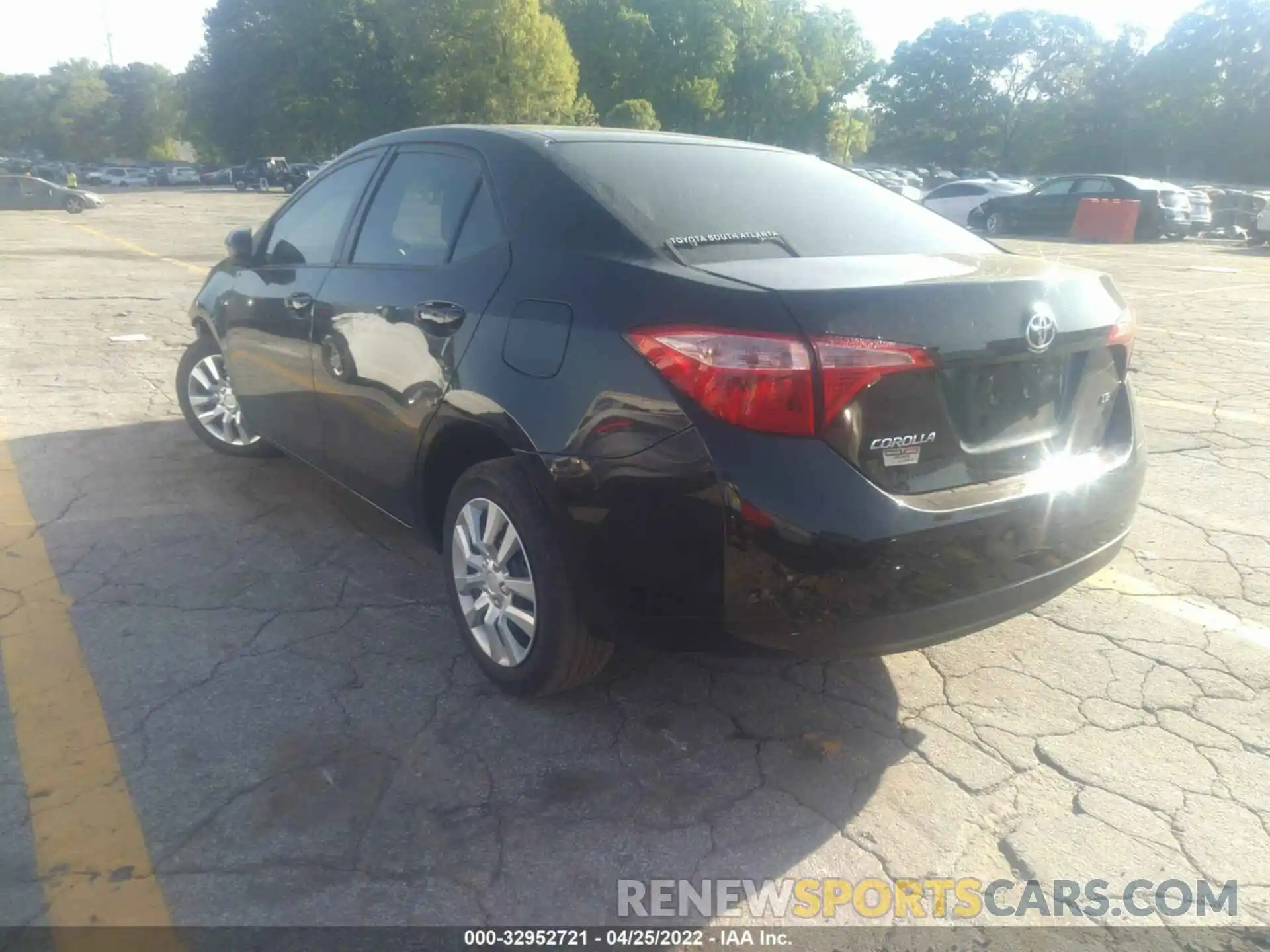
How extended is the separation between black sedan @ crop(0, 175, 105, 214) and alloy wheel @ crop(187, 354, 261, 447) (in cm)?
3144

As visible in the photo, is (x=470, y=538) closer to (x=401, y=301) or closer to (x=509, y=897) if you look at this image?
(x=401, y=301)

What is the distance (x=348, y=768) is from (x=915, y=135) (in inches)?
3296

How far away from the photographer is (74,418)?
240 inches

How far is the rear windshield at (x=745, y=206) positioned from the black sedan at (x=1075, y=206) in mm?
22598

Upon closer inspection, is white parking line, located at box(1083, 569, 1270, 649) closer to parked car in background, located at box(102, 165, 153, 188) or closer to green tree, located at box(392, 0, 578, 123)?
green tree, located at box(392, 0, 578, 123)

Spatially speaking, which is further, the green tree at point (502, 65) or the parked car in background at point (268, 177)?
the parked car in background at point (268, 177)

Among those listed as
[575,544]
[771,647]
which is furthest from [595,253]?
[771,647]

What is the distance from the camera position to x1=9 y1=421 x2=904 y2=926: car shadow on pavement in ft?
7.74

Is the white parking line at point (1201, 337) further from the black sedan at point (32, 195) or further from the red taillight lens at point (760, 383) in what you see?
the black sedan at point (32, 195)

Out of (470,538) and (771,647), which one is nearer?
(771,647)

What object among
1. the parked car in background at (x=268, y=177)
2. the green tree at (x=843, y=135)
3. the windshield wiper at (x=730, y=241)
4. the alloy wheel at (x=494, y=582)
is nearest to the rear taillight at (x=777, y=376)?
the windshield wiper at (x=730, y=241)

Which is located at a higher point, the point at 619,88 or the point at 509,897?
the point at 619,88

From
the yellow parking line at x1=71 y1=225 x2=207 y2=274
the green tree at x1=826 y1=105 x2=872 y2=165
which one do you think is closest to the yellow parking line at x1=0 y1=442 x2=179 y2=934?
the yellow parking line at x1=71 y1=225 x2=207 y2=274

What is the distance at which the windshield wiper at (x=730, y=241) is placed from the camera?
2.73m
